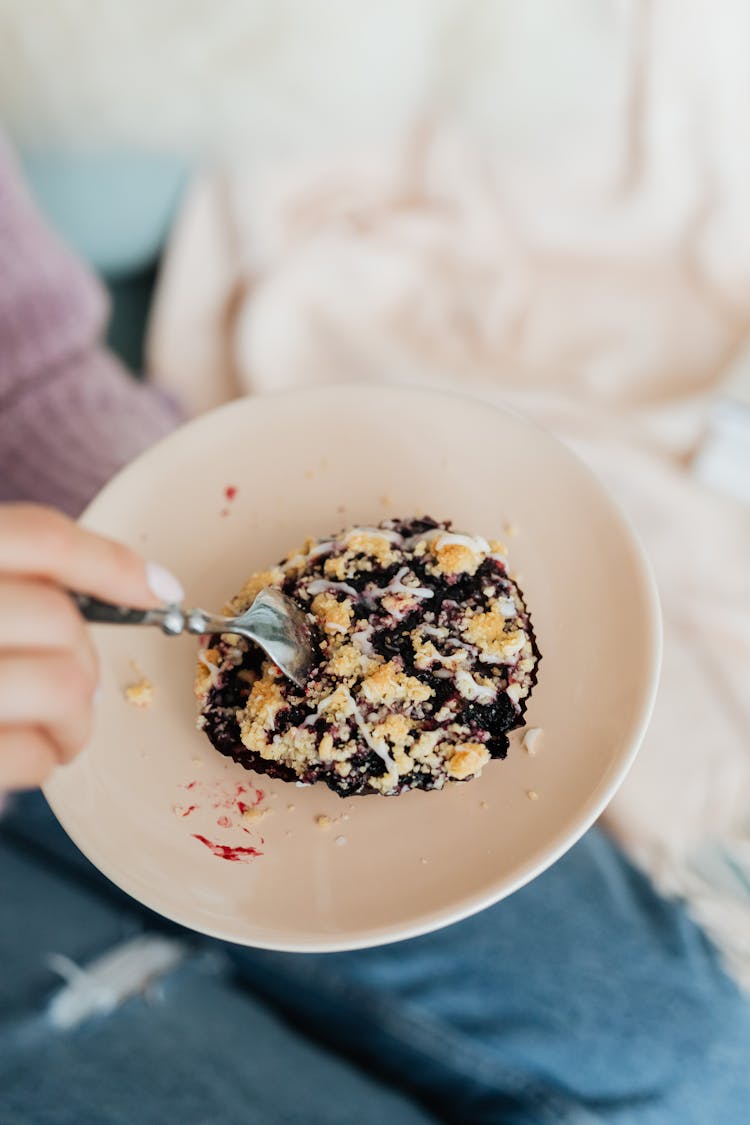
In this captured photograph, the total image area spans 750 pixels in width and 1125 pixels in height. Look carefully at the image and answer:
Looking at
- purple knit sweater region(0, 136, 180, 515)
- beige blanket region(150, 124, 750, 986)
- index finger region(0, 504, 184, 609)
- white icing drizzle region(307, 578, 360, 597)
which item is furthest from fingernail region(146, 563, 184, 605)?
beige blanket region(150, 124, 750, 986)

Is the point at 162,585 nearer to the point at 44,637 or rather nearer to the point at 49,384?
the point at 44,637

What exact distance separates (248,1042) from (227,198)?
0.94m

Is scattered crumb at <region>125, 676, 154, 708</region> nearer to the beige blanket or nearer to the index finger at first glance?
the index finger

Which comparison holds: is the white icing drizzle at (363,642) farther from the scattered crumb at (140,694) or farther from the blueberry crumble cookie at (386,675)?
the scattered crumb at (140,694)

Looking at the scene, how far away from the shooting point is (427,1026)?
2.58ft

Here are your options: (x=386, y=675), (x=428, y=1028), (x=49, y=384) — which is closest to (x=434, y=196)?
(x=49, y=384)

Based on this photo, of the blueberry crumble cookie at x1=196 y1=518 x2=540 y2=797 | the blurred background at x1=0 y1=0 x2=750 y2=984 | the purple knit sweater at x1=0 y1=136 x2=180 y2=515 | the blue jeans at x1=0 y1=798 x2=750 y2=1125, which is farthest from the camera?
the blurred background at x1=0 y1=0 x2=750 y2=984

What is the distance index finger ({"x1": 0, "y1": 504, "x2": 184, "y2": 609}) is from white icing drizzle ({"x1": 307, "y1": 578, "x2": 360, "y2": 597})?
0.44ft

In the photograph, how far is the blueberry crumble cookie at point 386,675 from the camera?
0.58m

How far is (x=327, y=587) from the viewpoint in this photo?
624mm

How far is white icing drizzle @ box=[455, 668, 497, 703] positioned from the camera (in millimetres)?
587

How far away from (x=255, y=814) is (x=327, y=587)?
0.52 ft

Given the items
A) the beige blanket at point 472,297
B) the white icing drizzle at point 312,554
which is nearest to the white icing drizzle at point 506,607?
the white icing drizzle at point 312,554

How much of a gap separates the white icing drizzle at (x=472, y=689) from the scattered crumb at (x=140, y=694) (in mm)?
226
